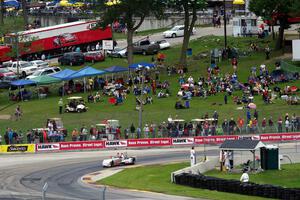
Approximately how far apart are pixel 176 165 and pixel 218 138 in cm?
916

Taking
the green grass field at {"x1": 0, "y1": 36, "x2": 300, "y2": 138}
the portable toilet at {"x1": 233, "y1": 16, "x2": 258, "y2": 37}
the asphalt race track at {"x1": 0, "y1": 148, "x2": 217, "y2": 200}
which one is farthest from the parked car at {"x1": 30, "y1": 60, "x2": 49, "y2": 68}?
the asphalt race track at {"x1": 0, "y1": 148, "x2": 217, "y2": 200}

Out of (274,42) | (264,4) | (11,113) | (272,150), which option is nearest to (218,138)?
(272,150)

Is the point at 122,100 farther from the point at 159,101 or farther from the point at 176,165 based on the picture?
the point at 176,165

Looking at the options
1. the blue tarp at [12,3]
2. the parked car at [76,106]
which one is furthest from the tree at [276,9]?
the blue tarp at [12,3]

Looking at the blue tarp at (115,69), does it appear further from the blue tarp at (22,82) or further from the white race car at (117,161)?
the white race car at (117,161)

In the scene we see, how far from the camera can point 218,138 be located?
62344 millimetres

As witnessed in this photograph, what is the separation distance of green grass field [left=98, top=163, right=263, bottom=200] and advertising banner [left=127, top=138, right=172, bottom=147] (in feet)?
26.9

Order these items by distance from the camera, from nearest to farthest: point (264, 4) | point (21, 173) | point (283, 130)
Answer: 1. point (21, 173)
2. point (283, 130)
3. point (264, 4)

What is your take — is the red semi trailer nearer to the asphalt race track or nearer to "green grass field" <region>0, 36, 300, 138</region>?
"green grass field" <region>0, 36, 300, 138</region>

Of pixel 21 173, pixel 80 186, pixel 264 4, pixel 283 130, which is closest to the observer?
pixel 80 186

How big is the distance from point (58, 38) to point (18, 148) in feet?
123

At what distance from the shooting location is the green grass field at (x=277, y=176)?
4554cm

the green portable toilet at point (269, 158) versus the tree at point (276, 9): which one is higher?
the tree at point (276, 9)

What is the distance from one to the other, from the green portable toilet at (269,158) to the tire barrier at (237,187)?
5577mm
